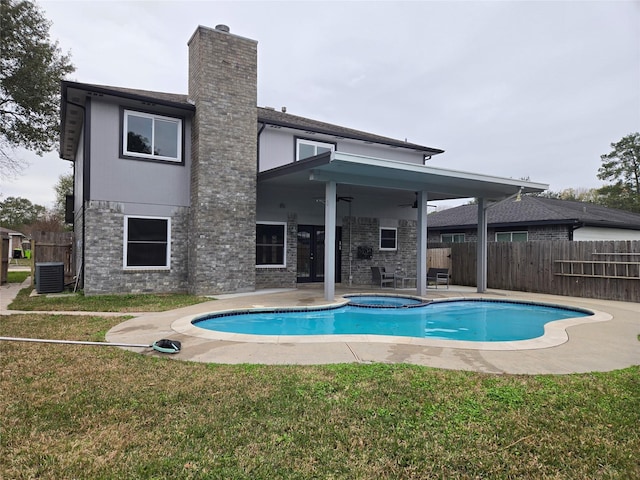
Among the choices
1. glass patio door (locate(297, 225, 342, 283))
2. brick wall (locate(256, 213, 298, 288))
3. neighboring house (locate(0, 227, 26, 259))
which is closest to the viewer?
brick wall (locate(256, 213, 298, 288))

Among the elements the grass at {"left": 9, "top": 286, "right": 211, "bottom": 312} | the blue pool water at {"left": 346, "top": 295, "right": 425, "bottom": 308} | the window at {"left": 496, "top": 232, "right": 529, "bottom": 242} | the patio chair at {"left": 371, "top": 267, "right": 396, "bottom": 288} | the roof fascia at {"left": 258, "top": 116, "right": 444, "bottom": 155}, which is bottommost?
the blue pool water at {"left": 346, "top": 295, "right": 425, "bottom": 308}

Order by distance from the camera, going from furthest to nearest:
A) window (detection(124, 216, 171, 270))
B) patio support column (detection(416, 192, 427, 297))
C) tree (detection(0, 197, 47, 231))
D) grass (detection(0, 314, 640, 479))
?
tree (detection(0, 197, 47, 231)) < patio support column (detection(416, 192, 427, 297)) < window (detection(124, 216, 171, 270)) < grass (detection(0, 314, 640, 479))

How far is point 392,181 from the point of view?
39.3 feet

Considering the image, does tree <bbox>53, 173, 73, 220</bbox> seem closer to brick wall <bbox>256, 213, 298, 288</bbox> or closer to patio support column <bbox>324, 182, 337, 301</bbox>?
brick wall <bbox>256, 213, 298, 288</bbox>

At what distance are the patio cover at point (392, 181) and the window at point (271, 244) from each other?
1941 millimetres

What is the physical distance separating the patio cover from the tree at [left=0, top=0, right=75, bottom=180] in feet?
41.4

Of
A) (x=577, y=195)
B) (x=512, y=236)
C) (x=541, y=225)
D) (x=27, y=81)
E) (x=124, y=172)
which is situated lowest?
(x=512, y=236)

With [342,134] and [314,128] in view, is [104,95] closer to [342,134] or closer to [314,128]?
[314,128]

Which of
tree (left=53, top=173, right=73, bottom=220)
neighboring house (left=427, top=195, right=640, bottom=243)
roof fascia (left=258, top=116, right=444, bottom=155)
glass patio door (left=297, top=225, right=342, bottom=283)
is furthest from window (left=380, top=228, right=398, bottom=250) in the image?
tree (left=53, top=173, right=73, bottom=220)

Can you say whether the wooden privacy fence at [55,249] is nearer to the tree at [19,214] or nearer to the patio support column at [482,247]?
the patio support column at [482,247]

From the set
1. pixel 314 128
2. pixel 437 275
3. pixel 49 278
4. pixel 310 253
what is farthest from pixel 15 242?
pixel 437 275

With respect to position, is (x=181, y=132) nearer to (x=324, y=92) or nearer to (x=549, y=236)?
(x=324, y=92)

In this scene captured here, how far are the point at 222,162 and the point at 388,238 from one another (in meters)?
8.26

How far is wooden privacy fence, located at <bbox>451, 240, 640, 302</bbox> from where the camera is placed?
12.1 m
